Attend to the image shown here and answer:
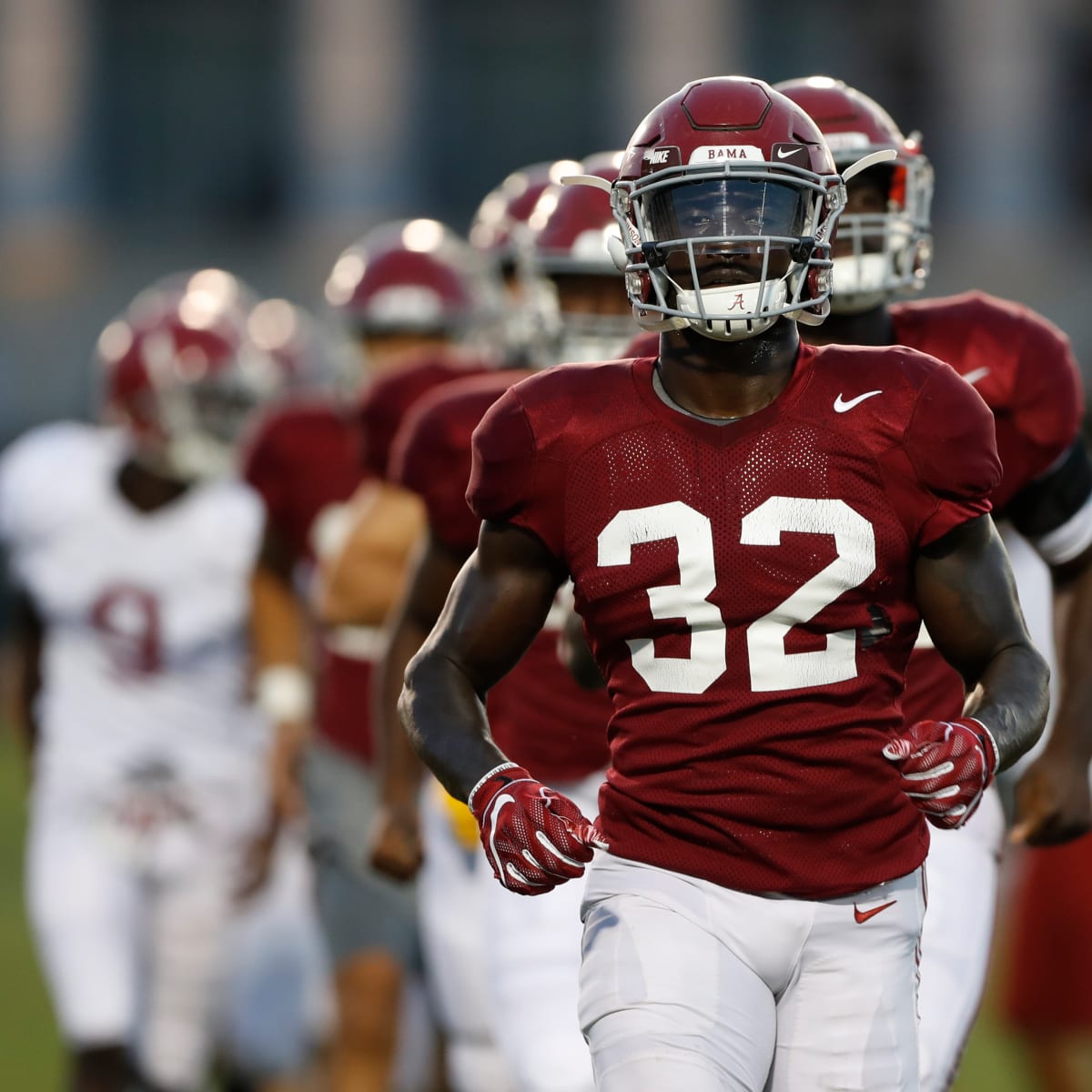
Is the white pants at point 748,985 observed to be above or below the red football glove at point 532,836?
below

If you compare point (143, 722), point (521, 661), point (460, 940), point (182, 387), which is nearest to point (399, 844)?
point (521, 661)

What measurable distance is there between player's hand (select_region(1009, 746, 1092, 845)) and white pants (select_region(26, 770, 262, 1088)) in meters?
2.39

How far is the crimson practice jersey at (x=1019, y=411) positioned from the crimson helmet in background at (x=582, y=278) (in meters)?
0.69

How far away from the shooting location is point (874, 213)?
3.74 m

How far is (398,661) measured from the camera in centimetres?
403

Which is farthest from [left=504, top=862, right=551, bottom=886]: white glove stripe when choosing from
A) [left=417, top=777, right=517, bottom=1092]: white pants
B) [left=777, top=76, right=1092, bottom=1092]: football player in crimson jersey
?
[left=417, top=777, right=517, bottom=1092]: white pants

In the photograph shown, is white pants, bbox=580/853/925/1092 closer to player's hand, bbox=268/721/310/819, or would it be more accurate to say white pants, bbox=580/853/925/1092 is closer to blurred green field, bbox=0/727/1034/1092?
player's hand, bbox=268/721/310/819

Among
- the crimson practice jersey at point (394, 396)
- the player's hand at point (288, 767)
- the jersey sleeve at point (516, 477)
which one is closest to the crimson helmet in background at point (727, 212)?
the jersey sleeve at point (516, 477)

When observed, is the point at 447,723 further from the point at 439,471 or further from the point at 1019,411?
the point at 1019,411

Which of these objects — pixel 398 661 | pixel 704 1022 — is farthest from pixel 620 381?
pixel 398 661

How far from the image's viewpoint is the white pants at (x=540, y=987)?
11.8 ft

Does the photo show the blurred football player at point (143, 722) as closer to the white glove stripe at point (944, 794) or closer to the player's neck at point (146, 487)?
the player's neck at point (146, 487)

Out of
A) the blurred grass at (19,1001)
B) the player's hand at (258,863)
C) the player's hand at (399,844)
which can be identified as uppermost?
the player's hand at (399,844)

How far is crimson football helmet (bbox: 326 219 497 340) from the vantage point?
6.26 metres
